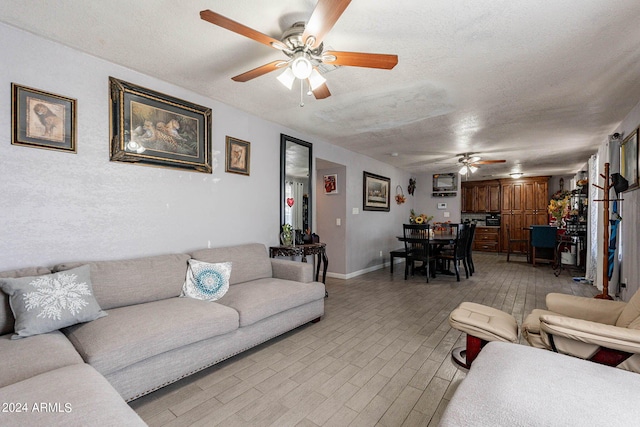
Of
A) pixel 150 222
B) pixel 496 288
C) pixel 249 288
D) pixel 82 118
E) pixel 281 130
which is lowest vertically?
pixel 496 288

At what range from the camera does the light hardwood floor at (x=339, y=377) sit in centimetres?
174

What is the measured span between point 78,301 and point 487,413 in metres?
2.29

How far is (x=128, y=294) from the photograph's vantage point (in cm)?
225

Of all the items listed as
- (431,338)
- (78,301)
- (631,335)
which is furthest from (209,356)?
(631,335)

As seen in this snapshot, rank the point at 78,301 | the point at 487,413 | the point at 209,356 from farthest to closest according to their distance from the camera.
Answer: the point at 209,356 → the point at 78,301 → the point at 487,413

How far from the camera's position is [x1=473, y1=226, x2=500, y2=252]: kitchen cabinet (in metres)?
9.13

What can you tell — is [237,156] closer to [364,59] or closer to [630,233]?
[364,59]

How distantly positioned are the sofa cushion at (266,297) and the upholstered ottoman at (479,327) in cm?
135

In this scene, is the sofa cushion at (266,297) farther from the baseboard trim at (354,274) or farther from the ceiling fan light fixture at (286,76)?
the baseboard trim at (354,274)

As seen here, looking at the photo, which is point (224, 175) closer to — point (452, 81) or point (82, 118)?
point (82, 118)

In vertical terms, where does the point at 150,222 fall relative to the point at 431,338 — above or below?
above

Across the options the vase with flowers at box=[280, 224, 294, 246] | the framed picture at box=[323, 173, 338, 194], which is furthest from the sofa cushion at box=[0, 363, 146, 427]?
the framed picture at box=[323, 173, 338, 194]

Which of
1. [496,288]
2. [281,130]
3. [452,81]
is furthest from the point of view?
[496,288]

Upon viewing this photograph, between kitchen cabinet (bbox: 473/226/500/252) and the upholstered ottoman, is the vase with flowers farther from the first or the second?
kitchen cabinet (bbox: 473/226/500/252)
